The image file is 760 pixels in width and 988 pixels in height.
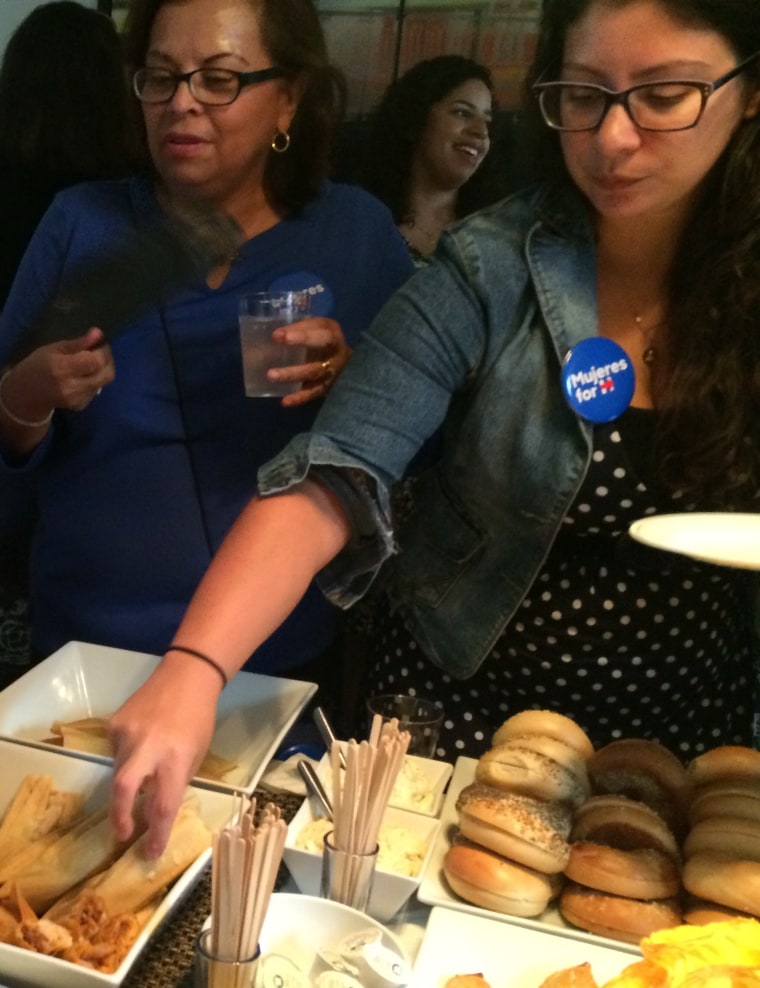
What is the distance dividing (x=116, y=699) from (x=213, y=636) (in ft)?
1.41

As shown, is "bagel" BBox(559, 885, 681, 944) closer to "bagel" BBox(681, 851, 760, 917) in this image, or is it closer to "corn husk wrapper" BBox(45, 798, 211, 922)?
"bagel" BBox(681, 851, 760, 917)

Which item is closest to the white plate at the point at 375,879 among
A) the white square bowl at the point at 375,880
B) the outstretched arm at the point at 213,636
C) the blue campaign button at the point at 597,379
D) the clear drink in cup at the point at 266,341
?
the white square bowl at the point at 375,880

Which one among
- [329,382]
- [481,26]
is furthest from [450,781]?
[481,26]

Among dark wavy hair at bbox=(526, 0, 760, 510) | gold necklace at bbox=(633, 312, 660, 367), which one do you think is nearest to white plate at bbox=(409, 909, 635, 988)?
dark wavy hair at bbox=(526, 0, 760, 510)

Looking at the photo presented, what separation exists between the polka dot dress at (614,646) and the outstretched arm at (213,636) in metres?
0.32

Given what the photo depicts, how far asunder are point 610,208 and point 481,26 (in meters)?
1.18

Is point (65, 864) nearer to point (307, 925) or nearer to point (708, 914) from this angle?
point (307, 925)

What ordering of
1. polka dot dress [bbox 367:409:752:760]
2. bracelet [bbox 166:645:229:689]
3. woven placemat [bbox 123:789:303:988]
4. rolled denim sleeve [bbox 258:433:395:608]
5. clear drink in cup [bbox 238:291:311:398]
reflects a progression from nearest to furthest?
1. woven placemat [bbox 123:789:303:988]
2. bracelet [bbox 166:645:229:689]
3. rolled denim sleeve [bbox 258:433:395:608]
4. polka dot dress [bbox 367:409:752:760]
5. clear drink in cup [bbox 238:291:311:398]

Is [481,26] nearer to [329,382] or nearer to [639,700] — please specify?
[329,382]

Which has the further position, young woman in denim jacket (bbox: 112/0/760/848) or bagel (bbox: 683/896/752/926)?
young woman in denim jacket (bbox: 112/0/760/848)

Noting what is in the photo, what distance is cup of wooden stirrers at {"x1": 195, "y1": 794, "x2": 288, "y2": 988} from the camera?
2.14ft

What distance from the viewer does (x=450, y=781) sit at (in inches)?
41.2

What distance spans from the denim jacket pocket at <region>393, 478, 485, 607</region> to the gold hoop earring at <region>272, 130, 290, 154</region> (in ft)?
1.99

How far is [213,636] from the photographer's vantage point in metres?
0.88
